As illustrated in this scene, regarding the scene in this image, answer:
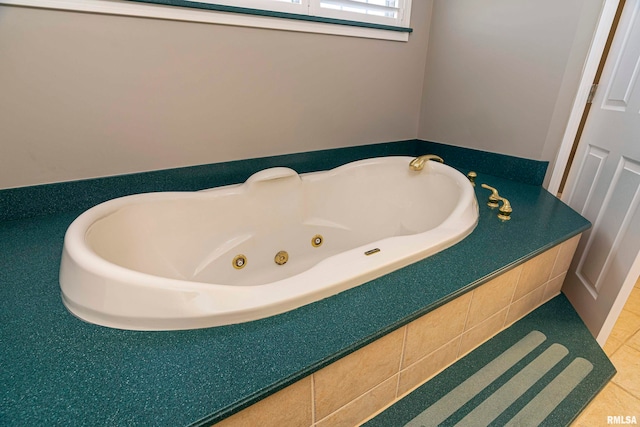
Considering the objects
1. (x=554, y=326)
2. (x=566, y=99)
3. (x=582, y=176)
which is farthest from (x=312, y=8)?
(x=554, y=326)

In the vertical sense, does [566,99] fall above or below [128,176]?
above

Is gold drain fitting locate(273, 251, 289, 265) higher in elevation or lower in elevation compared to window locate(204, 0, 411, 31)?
lower

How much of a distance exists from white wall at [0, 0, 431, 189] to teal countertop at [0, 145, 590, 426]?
49cm

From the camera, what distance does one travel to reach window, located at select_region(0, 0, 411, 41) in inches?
41.9

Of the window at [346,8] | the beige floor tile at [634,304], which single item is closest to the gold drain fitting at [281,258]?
the window at [346,8]

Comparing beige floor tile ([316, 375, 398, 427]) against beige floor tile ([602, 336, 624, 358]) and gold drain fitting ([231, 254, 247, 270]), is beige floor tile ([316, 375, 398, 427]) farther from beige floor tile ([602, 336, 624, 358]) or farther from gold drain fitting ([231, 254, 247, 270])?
beige floor tile ([602, 336, 624, 358])

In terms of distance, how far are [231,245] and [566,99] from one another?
1736mm

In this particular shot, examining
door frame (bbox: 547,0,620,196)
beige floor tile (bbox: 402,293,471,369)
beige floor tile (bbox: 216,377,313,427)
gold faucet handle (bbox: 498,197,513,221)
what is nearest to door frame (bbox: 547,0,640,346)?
door frame (bbox: 547,0,620,196)

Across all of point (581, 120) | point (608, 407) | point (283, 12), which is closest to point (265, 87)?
point (283, 12)

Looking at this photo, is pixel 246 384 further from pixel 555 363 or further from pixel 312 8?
pixel 312 8

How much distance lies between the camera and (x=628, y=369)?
1.18 m

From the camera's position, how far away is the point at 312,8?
4.70 ft

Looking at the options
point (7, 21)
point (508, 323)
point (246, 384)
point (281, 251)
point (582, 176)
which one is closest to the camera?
point (246, 384)

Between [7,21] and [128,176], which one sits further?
[128,176]
